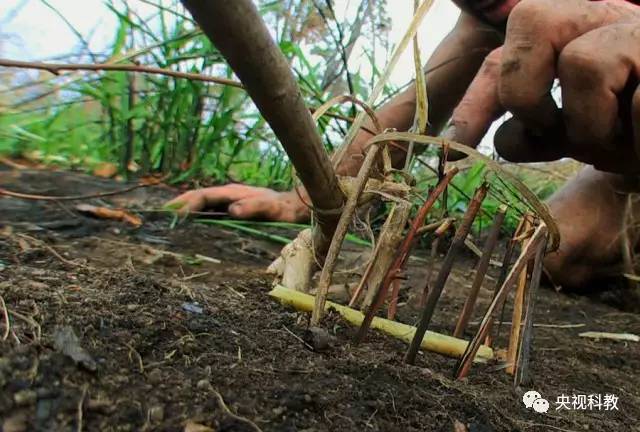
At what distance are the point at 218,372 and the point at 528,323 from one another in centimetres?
38

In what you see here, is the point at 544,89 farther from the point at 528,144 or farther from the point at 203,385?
the point at 203,385

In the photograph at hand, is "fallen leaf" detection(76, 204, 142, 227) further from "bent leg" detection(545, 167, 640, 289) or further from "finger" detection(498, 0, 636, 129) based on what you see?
"bent leg" detection(545, 167, 640, 289)

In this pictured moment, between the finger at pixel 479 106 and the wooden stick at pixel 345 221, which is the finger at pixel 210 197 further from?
the wooden stick at pixel 345 221

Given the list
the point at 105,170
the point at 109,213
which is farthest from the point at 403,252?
the point at 105,170

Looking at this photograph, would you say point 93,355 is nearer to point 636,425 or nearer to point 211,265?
point 636,425

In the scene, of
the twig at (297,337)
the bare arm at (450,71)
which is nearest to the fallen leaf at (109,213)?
the bare arm at (450,71)

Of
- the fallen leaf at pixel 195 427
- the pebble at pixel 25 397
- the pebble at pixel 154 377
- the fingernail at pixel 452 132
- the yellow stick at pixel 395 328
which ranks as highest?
the fingernail at pixel 452 132

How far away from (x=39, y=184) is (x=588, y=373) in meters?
1.53

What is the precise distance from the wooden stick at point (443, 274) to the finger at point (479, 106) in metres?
0.78

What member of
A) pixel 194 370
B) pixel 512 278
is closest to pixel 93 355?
pixel 194 370

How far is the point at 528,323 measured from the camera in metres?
0.78

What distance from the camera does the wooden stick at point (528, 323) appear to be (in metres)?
0.78

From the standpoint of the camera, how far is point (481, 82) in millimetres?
1557

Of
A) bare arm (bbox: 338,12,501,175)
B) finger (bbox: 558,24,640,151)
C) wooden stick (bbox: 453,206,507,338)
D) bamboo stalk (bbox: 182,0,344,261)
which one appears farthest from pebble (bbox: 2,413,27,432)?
bare arm (bbox: 338,12,501,175)
